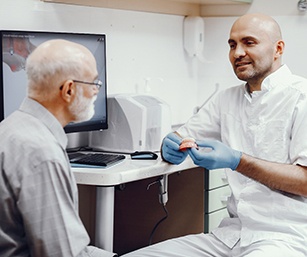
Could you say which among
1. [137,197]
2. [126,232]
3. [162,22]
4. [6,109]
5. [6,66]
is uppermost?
[162,22]

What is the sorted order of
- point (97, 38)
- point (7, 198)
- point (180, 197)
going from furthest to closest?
point (180, 197), point (97, 38), point (7, 198)

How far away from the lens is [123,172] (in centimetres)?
221

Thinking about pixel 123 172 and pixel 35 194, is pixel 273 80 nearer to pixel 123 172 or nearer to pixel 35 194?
pixel 123 172

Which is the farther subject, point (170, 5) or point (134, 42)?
point (170, 5)

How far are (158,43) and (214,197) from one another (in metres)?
0.90

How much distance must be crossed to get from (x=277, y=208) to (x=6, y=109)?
40.5 inches

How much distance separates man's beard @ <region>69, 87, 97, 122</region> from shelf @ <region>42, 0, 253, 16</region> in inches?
46.5

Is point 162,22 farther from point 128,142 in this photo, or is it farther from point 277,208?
point 277,208

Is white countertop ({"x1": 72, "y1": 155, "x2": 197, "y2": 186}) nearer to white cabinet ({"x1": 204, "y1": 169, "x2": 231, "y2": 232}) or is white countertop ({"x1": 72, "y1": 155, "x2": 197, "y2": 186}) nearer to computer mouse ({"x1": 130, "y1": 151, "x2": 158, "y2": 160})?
computer mouse ({"x1": 130, "y1": 151, "x2": 158, "y2": 160})

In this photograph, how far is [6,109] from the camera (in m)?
2.23

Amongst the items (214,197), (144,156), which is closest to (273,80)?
(144,156)

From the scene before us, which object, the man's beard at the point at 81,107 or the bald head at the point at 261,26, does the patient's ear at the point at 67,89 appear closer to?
the man's beard at the point at 81,107

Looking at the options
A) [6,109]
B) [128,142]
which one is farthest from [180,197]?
[6,109]

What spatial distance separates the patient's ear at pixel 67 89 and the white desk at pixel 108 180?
2.15 feet
